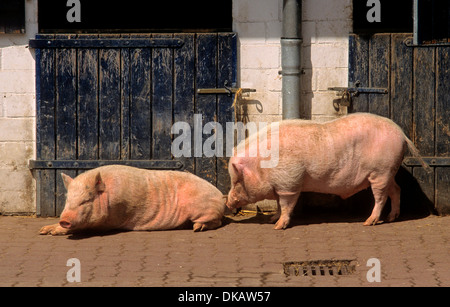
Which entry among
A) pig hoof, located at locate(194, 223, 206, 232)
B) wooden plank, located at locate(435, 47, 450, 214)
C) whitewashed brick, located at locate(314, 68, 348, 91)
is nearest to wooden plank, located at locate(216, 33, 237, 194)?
pig hoof, located at locate(194, 223, 206, 232)

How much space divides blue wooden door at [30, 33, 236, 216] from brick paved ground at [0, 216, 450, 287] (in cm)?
84

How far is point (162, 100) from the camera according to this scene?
956 centimetres

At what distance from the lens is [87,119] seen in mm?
9594

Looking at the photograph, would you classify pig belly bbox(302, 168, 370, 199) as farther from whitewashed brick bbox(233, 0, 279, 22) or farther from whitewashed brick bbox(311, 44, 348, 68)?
whitewashed brick bbox(233, 0, 279, 22)

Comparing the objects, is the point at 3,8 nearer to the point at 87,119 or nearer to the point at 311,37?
the point at 87,119

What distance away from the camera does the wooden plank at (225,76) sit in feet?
31.1

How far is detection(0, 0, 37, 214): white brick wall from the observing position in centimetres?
958

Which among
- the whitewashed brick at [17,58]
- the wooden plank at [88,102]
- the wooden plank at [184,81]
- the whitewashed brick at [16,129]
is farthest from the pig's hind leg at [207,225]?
the whitewashed brick at [17,58]

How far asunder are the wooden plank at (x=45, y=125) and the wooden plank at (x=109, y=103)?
53 centimetres

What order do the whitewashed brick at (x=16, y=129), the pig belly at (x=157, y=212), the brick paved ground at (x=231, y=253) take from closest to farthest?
the brick paved ground at (x=231, y=253), the pig belly at (x=157, y=212), the whitewashed brick at (x=16, y=129)

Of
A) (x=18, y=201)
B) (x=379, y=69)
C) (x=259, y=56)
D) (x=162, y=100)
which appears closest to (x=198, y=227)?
(x=162, y=100)

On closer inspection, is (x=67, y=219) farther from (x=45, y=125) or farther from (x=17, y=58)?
(x=17, y=58)

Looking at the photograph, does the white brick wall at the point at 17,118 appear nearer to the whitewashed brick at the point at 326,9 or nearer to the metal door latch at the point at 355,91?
the whitewashed brick at the point at 326,9

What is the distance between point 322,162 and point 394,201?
95cm
